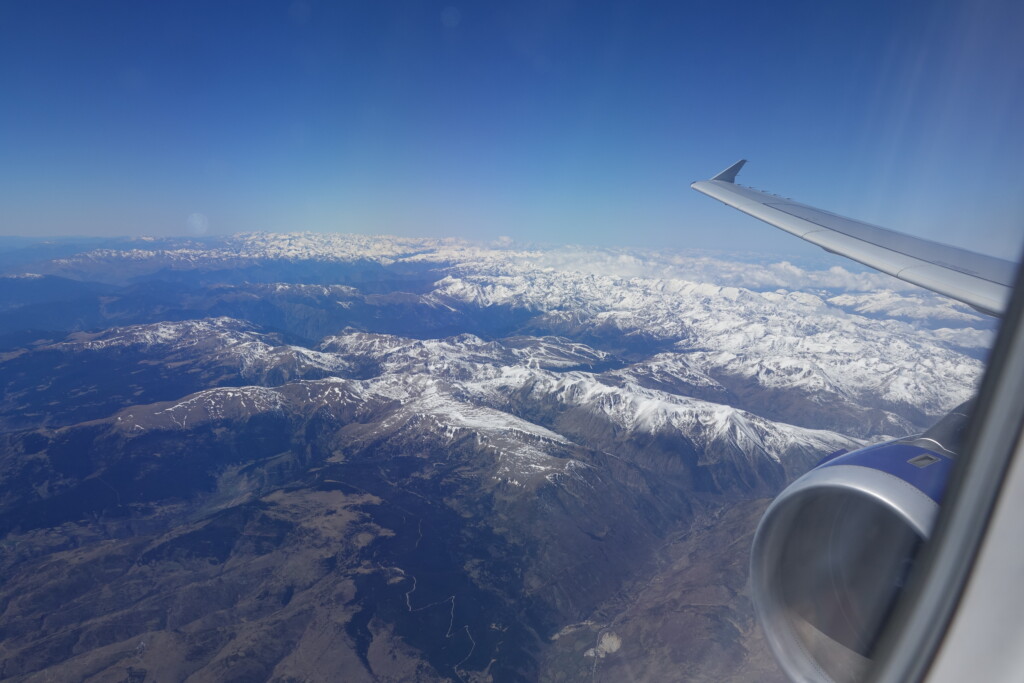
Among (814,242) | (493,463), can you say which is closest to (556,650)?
(493,463)

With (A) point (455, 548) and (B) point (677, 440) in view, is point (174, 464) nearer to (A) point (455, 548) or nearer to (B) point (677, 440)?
(A) point (455, 548)

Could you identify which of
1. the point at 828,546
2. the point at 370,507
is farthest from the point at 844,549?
the point at 370,507

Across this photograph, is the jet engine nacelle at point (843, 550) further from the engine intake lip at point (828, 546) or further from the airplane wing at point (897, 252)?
the airplane wing at point (897, 252)

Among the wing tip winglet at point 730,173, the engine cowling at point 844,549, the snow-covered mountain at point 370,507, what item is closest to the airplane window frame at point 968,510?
the engine cowling at point 844,549

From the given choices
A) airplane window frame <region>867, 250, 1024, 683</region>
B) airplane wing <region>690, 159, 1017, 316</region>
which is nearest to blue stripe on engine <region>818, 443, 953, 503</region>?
airplane window frame <region>867, 250, 1024, 683</region>

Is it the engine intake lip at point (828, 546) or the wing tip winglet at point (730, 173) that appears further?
the wing tip winglet at point (730, 173)

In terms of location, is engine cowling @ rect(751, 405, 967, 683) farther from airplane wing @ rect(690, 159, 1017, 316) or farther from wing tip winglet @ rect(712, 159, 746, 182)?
wing tip winglet @ rect(712, 159, 746, 182)

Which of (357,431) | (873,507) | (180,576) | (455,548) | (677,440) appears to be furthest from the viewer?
(677,440)
